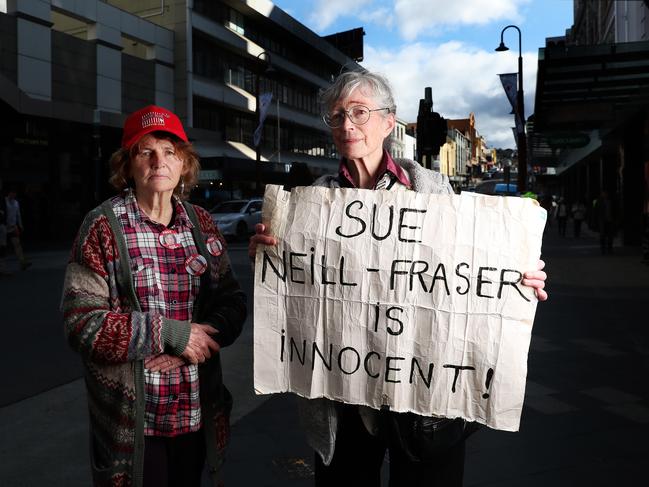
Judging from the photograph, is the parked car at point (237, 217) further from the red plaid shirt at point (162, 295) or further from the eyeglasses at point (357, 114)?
the eyeglasses at point (357, 114)

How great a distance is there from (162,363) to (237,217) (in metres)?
20.2

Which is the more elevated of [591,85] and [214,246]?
[591,85]

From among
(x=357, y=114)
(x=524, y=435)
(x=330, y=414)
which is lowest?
(x=524, y=435)

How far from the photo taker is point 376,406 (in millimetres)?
1995

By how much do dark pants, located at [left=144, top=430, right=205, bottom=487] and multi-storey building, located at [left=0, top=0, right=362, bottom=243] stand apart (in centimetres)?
1780

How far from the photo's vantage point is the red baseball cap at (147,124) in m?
2.12

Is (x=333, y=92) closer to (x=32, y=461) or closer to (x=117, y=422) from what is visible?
(x=117, y=422)

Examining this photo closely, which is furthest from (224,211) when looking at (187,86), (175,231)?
(175,231)

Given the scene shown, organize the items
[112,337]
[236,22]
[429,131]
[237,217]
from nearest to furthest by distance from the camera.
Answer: [112,337]
[429,131]
[237,217]
[236,22]

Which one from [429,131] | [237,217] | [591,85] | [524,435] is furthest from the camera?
[237,217]

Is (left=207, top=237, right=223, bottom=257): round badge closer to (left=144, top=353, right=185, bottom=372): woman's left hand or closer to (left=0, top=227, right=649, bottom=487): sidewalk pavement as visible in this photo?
(left=144, top=353, right=185, bottom=372): woman's left hand

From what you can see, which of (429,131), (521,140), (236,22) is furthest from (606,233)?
(236,22)

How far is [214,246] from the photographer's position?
7.37 ft

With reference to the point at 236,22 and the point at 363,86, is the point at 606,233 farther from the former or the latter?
the point at 236,22
